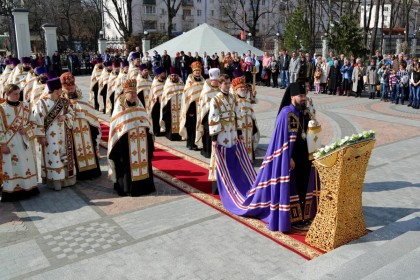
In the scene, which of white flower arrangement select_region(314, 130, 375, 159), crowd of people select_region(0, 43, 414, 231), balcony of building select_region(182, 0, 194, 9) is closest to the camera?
white flower arrangement select_region(314, 130, 375, 159)

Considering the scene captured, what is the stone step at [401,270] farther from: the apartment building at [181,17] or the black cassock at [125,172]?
the apartment building at [181,17]

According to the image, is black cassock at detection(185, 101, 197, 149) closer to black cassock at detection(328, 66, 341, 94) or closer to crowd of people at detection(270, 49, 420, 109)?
crowd of people at detection(270, 49, 420, 109)

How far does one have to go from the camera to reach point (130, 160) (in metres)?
7.63

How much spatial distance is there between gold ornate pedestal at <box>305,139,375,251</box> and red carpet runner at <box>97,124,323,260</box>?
26 cm

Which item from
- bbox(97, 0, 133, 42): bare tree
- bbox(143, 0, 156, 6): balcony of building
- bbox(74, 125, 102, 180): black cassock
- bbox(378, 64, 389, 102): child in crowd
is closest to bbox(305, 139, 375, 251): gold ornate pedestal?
bbox(74, 125, 102, 180): black cassock

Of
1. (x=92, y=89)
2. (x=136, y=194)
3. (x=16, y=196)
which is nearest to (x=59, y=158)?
(x=16, y=196)

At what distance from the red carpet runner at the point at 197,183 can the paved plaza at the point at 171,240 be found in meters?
0.14

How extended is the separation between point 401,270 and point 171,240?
2953 mm

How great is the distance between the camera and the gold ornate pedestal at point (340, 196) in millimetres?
5160

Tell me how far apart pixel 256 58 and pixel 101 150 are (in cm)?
1580

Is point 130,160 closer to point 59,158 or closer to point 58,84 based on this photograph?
point 59,158

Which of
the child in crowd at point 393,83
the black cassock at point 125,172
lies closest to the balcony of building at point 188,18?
the child in crowd at point 393,83

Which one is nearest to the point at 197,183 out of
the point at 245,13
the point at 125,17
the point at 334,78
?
the point at 334,78

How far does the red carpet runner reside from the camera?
5.76m
